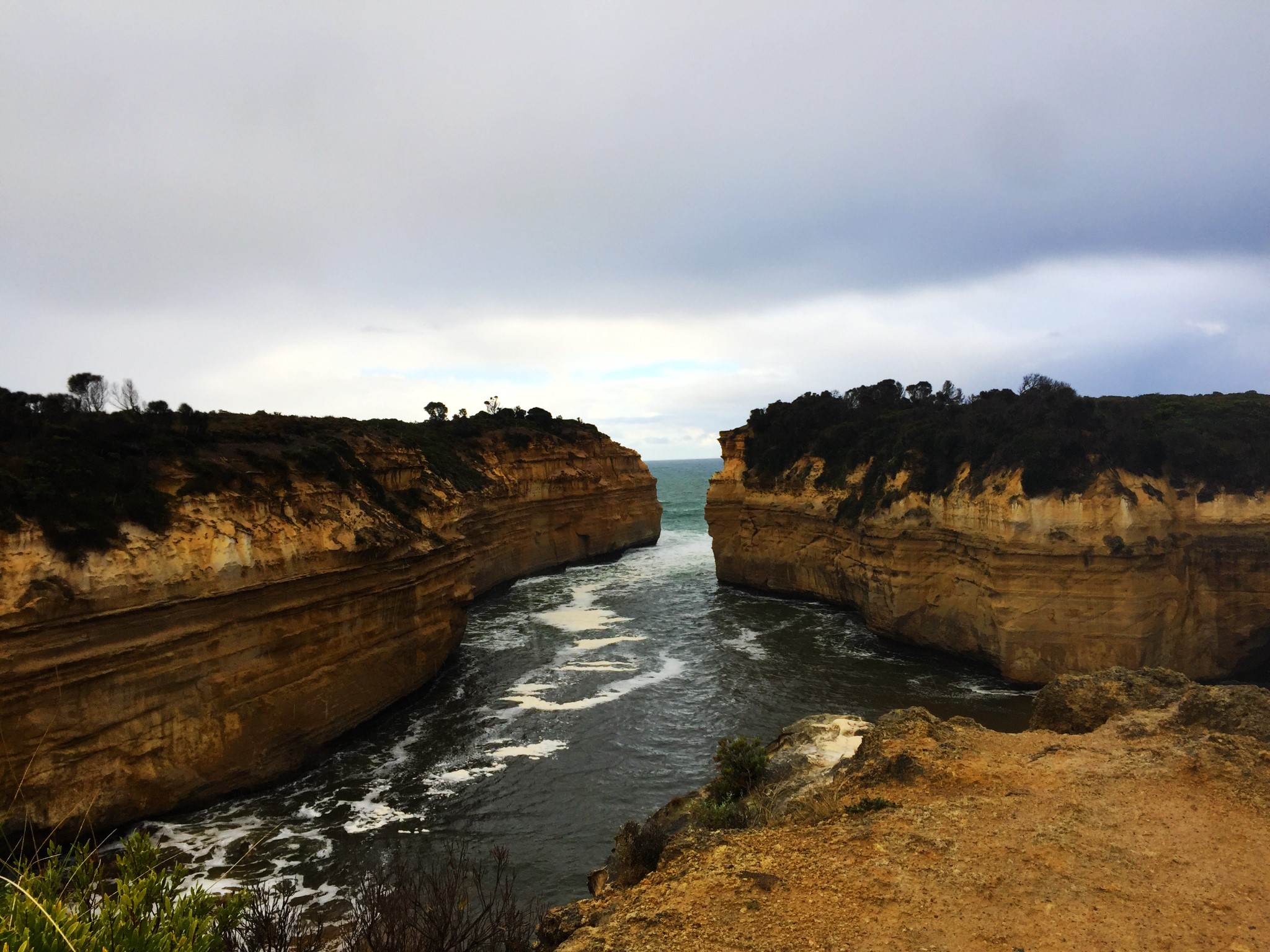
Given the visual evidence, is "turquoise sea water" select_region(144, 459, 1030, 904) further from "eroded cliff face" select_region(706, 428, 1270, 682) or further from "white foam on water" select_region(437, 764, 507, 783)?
"eroded cliff face" select_region(706, 428, 1270, 682)

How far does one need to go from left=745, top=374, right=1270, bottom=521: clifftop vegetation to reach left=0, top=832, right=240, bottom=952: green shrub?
59.2ft

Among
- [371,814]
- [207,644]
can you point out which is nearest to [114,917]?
[371,814]

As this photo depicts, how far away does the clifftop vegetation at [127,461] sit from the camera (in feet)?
36.3

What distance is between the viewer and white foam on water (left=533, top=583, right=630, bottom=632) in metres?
24.9

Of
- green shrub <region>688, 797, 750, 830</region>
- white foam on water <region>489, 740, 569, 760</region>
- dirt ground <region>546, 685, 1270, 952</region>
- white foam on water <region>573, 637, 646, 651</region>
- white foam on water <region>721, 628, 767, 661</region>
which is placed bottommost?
white foam on water <region>721, 628, 767, 661</region>

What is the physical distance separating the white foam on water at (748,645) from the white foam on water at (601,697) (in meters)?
2.47

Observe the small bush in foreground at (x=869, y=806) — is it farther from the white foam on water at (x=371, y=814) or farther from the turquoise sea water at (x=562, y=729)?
the white foam on water at (x=371, y=814)

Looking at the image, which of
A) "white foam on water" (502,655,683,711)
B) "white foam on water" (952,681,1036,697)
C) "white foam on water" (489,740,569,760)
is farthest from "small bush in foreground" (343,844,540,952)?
"white foam on water" (952,681,1036,697)

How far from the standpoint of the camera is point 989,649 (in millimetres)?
18078

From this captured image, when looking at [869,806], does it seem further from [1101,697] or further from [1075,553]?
[1075,553]

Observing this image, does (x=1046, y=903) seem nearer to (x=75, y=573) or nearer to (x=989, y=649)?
(x=75, y=573)

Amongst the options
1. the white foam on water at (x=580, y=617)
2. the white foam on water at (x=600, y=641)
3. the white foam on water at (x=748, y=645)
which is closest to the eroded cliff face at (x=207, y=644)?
the white foam on water at (x=600, y=641)

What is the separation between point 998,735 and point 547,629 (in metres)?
17.3

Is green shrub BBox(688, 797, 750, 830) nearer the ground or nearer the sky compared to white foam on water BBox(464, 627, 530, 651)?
nearer the sky
